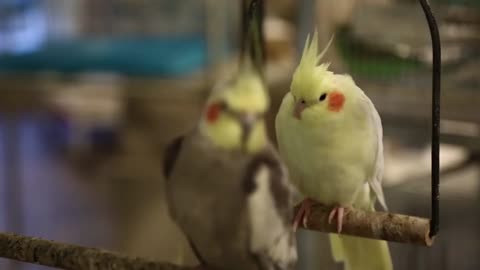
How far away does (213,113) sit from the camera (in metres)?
0.23

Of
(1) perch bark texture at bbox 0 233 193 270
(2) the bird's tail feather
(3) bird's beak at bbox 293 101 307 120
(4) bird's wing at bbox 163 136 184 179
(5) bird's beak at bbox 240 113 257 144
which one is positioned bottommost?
(2) the bird's tail feather

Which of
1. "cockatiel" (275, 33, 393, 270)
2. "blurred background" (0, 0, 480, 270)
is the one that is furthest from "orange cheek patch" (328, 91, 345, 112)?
"blurred background" (0, 0, 480, 270)

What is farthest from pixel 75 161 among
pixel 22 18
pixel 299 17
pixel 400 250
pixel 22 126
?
pixel 400 250

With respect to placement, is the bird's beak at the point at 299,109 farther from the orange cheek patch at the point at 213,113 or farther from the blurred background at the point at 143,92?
the blurred background at the point at 143,92

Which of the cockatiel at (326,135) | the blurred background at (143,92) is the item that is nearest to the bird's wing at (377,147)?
the cockatiel at (326,135)

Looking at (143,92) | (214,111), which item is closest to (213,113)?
(214,111)

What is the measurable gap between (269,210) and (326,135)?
4 cm

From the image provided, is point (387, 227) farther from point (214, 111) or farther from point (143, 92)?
point (143, 92)

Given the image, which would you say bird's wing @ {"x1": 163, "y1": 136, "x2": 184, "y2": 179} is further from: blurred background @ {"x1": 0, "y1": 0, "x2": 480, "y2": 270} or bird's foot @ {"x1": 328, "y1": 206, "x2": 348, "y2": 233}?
blurred background @ {"x1": 0, "y1": 0, "x2": 480, "y2": 270}

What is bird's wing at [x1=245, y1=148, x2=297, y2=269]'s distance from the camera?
0.74 feet

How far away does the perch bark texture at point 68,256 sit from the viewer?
0.26 meters

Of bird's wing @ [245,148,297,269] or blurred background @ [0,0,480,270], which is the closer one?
bird's wing @ [245,148,297,269]

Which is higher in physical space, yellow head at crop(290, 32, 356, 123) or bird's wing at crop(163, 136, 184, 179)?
yellow head at crop(290, 32, 356, 123)

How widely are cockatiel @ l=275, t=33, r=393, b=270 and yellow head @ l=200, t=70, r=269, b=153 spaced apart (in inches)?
1.1
